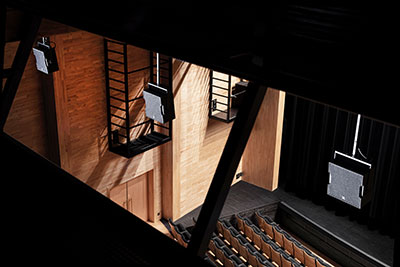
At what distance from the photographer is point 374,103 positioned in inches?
60.9

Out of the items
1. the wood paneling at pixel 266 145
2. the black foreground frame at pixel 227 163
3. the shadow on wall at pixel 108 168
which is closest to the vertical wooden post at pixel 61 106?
the shadow on wall at pixel 108 168

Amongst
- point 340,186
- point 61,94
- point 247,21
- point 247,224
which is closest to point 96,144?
point 61,94

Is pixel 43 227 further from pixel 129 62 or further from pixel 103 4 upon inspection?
pixel 129 62

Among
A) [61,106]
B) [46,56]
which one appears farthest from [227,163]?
[61,106]

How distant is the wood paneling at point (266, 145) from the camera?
10641mm

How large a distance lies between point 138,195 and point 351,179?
535cm

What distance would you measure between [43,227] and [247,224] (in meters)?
7.35

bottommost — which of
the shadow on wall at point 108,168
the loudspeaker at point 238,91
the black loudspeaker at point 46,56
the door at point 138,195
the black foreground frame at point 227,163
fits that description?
the door at point 138,195

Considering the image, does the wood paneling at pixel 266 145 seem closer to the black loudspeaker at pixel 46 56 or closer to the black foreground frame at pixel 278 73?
the black loudspeaker at pixel 46 56

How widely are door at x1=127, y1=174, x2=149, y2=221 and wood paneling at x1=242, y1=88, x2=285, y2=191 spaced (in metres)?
2.80

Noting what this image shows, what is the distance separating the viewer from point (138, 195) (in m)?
9.67

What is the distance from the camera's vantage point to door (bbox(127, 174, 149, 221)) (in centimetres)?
948

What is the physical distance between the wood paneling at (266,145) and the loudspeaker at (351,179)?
17.1 ft

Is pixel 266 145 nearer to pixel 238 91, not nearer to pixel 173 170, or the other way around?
pixel 238 91
